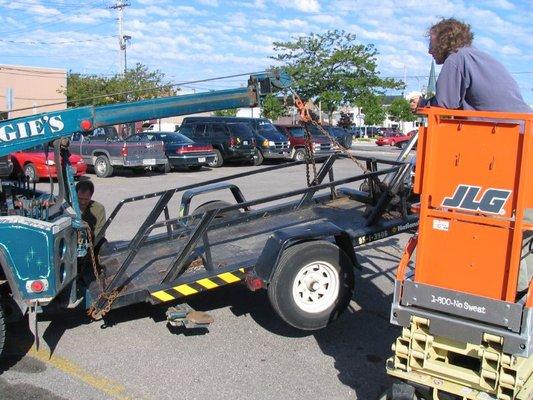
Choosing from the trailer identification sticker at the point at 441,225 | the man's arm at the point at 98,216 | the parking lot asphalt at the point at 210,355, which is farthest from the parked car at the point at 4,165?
the trailer identification sticker at the point at 441,225

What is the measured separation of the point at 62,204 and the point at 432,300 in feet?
11.4

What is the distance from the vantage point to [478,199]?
341 cm

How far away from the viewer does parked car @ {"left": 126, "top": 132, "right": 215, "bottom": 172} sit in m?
21.8

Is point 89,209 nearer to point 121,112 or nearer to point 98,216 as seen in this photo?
point 98,216

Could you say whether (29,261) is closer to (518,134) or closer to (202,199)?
(518,134)

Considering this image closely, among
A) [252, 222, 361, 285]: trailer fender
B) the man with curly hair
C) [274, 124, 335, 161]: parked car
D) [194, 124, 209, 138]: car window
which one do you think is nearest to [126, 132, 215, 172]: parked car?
[194, 124, 209, 138]: car window

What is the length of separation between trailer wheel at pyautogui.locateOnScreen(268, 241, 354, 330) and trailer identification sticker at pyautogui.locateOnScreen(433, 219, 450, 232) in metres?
1.91

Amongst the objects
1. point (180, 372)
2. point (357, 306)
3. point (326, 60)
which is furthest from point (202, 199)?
point (326, 60)

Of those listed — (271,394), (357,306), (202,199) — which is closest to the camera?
(271,394)

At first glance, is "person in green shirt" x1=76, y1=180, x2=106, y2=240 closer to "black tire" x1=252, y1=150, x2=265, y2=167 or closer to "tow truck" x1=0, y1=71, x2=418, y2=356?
"tow truck" x1=0, y1=71, x2=418, y2=356

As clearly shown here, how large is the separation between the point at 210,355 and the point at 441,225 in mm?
2521

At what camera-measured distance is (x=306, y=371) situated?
4844 millimetres

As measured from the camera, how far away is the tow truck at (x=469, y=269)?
330cm

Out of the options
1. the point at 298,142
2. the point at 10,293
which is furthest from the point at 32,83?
the point at 10,293
